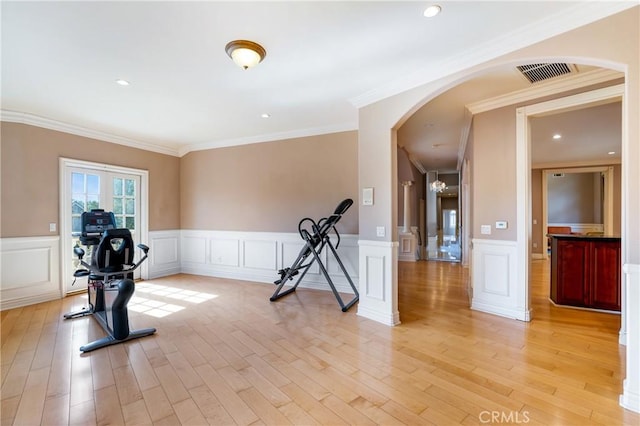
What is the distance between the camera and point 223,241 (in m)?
5.86

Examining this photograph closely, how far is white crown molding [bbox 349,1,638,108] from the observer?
198cm

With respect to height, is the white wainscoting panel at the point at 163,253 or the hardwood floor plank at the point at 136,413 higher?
the white wainscoting panel at the point at 163,253

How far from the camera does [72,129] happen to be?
182 inches

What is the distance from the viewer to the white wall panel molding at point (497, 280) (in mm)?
3457

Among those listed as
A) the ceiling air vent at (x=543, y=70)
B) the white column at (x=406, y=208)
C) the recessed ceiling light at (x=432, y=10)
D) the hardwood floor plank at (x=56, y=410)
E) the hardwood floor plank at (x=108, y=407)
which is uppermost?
the recessed ceiling light at (x=432, y=10)

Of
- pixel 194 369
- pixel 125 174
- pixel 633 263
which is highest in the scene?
pixel 125 174

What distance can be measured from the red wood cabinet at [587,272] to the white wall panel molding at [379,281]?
2539 mm

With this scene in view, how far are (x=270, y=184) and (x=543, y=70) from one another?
13.7 ft

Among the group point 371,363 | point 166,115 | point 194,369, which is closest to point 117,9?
point 166,115

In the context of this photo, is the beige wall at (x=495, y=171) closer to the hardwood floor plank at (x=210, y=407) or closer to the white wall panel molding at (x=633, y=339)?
the white wall panel molding at (x=633, y=339)

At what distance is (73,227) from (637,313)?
666 centimetres

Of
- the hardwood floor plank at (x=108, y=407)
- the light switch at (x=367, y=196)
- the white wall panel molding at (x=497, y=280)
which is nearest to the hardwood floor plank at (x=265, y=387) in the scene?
the hardwood floor plank at (x=108, y=407)

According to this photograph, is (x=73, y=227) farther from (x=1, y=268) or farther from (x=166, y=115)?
(x=166, y=115)

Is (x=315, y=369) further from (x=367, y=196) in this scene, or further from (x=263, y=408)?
(x=367, y=196)
